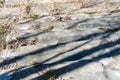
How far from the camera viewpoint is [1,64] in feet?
18.4

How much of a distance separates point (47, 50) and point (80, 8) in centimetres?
272

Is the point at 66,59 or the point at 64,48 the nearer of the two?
the point at 66,59

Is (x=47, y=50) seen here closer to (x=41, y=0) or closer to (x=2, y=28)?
(x=2, y=28)

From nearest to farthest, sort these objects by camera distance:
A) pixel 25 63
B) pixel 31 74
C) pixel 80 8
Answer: pixel 31 74 → pixel 25 63 → pixel 80 8

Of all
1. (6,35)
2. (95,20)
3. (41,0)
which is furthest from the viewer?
(41,0)

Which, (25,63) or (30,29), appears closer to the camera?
(25,63)

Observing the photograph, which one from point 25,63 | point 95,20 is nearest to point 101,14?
point 95,20

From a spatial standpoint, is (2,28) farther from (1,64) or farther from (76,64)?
(76,64)

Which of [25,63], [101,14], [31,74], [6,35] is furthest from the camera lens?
[101,14]

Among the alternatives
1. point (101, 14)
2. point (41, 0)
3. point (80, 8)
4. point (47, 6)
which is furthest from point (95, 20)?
point (41, 0)

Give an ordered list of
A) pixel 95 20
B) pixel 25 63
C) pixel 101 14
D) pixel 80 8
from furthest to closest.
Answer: pixel 80 8, pixel 101 14, pixel 95 20, pixel 25 63

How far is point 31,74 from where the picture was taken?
5176mm

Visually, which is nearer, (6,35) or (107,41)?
(107,41)

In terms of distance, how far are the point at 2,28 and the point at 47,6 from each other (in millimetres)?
1882
